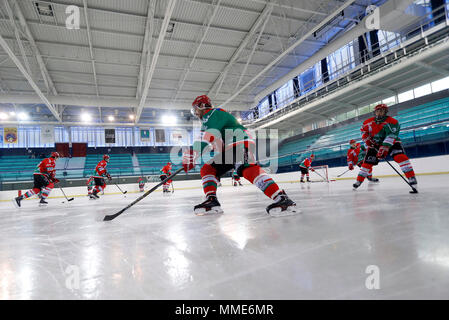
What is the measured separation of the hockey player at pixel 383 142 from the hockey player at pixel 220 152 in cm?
233

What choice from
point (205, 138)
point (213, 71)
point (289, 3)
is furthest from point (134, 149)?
point (205, 138)

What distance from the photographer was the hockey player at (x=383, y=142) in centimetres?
376

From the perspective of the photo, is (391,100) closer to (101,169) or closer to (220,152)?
(101,169)

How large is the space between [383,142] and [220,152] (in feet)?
9.01

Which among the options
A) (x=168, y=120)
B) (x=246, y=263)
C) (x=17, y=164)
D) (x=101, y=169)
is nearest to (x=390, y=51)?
(x=101, y=169)

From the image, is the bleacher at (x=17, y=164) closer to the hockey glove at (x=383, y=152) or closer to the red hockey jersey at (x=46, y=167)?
the red hockey jersey at (x=46, y=167)

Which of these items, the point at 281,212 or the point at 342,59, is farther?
the point at 342,59

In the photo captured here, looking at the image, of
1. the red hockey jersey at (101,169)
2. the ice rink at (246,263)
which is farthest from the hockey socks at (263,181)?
the red hockey jersey at (101,169)

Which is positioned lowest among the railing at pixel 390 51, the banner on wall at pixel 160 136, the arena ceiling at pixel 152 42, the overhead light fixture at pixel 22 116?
the banner on wall at pixel 160 136

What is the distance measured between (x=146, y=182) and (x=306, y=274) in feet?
46.1

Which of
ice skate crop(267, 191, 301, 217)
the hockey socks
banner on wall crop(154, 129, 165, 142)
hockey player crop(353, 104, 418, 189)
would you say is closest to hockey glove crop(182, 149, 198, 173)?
the hockey socks

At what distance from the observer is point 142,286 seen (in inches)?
32.7

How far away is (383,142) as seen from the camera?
3840 millimetres

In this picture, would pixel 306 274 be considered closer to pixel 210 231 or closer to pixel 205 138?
pixel 210 231
